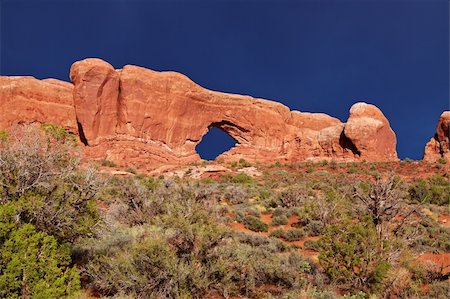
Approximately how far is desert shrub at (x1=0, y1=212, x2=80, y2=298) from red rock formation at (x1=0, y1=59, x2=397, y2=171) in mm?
28165

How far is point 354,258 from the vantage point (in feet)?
23.6

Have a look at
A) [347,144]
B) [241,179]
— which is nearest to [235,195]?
[241,179]

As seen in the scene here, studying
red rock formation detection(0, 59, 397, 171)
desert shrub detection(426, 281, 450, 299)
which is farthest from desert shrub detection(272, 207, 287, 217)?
red rock formation detection(0, 59, 397, 171)

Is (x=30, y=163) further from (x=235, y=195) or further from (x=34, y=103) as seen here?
(x=34, y=103)

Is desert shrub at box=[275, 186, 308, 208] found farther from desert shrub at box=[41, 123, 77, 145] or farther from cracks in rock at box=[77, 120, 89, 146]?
cracks in rock at box=[77, 120, 89, 146]

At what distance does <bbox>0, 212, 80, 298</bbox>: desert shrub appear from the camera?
5.55 meters

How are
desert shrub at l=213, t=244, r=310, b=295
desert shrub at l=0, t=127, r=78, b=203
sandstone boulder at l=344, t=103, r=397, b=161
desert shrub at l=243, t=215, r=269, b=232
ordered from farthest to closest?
sandstone boulder at l=344, t=103, r=397, b=161, desert shrub at l=243, t=215, r=269, b=232, desert shrub at l=213, t=244, r=310, b=295, desert shrub at l=0, t=127, r=78, b=203

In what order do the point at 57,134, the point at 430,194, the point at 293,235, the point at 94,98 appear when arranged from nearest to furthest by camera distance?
1. the point at 57,134
2. the point at 293,235
3. the point at 430,194
4. the point at 94,98

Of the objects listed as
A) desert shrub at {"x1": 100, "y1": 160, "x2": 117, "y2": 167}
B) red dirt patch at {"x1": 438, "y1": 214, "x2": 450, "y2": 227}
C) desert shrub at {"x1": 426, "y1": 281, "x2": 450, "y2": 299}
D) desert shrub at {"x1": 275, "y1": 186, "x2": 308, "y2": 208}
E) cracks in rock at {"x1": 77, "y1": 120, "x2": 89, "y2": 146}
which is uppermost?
cracks in rock at {"x1": 77, "y1": 120, "x2": 89, "y2": 146}

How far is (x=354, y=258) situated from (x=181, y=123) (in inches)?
1334

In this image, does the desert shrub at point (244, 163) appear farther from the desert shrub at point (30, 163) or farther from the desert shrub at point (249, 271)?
the desert shrub at point (30, 163)

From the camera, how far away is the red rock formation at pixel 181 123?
36.3 metres

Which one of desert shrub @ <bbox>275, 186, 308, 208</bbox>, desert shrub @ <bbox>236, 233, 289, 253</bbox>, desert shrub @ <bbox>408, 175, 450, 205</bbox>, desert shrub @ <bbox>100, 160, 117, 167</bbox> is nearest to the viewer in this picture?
desert shrub @ <bbox>236, 233, 289, 253</bbox>

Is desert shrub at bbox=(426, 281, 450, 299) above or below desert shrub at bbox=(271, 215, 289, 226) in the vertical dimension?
below
